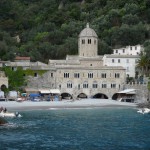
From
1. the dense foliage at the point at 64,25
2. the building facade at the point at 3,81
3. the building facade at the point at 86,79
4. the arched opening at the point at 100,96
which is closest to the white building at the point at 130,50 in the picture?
the dense foliage at the point at 64,25

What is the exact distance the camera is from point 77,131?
52406 mm

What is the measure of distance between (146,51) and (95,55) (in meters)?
8.94

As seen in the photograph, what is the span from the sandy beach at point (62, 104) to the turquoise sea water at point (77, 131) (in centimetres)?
589

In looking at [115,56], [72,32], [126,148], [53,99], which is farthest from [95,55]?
[126,148]

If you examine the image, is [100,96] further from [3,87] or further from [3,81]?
[3,81]

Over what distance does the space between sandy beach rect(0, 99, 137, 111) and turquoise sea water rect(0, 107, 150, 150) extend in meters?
5.89

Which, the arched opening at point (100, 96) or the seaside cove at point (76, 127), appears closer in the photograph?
the seaside cove at point (76, 127)

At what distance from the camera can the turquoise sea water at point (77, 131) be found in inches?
1730

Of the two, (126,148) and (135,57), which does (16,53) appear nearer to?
(135,57)

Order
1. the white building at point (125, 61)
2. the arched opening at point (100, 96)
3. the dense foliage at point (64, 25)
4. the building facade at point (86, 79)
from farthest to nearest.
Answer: the dense foliage at point (64, 25)
the white building at point (125, 61)
the arched opening at point (100, 96)
the building facade at point (86, 79)

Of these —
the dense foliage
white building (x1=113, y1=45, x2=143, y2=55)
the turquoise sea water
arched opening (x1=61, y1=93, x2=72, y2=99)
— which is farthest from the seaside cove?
the dense foliage

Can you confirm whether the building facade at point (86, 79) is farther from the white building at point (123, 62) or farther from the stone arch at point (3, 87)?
the stone arch at point (3, 87)

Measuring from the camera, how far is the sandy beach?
79000mm

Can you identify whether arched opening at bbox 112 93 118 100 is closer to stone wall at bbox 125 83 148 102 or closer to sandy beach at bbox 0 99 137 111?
stone wall at bbox 125 83 148 102
